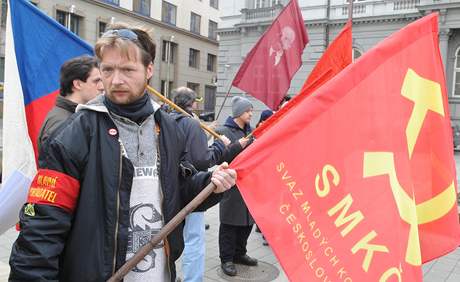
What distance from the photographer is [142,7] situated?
34219mm

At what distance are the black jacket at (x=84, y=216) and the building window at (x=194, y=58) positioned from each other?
130ft

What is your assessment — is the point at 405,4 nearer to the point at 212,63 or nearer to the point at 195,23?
the point at 195,23

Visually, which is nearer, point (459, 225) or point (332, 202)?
point (332, 202)

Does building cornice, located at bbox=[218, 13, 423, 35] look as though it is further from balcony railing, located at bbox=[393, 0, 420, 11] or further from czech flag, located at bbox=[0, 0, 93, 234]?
czech flag, located at bbox=[0, 0, 93, 234]

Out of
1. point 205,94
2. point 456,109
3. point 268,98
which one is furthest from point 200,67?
point 268,98

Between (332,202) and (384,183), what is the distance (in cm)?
26

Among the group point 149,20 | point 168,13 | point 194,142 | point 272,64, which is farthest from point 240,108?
point 168,13

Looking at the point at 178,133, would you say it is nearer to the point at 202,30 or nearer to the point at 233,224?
the point at 233,224

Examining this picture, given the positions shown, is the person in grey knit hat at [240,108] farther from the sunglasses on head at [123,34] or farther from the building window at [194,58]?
the building window at [194,58]

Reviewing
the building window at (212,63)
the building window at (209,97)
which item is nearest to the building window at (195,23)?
the building window at (212,63)

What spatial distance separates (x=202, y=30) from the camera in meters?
41.5

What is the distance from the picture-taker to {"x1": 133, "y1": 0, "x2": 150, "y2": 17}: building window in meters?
33.6

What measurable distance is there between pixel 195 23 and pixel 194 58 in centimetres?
310

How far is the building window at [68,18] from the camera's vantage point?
93.7 ft
